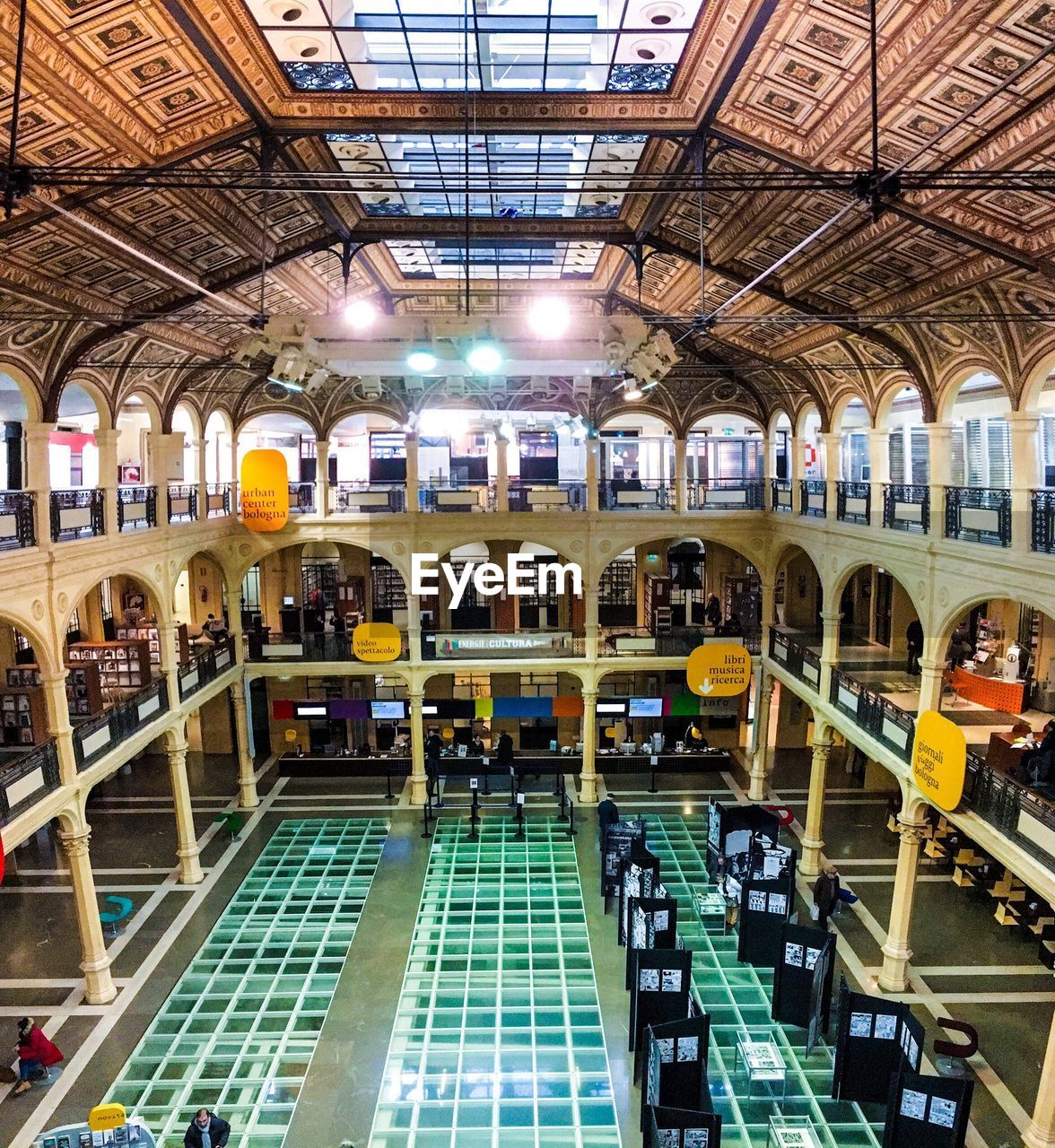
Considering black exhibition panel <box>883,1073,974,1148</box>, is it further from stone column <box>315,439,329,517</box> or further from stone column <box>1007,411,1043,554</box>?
stone column <box>315,439,329,517</box>

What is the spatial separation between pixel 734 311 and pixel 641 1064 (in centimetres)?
1321

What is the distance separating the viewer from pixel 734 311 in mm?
17359

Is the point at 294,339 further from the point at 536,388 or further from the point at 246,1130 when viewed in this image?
the point at 536,388

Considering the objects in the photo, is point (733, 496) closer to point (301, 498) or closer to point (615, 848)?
point (615, 848)

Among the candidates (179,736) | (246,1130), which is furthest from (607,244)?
(246,1130)

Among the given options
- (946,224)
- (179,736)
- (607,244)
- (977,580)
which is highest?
(607,244)

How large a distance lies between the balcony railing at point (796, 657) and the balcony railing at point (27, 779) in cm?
1393

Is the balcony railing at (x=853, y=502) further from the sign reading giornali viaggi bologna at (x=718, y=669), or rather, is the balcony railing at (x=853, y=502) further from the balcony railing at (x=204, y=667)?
the balcony railing at (x=204, y=667)

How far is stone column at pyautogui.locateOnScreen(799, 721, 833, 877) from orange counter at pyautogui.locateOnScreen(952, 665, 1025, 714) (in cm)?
266

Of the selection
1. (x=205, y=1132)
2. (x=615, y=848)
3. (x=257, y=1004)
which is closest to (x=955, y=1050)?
(x=615, y=848)

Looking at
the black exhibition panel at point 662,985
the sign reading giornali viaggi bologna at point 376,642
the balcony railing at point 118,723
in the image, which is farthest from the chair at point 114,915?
the black exhibition panel at point 662,985

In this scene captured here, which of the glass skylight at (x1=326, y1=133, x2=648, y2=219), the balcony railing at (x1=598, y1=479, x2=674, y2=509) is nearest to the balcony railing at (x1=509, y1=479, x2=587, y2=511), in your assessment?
the balcony railing at (x1=598, y1=479, x2=674, y2=509)

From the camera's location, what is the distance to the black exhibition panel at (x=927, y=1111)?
9.27 meters

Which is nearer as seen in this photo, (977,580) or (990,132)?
(990,132)
